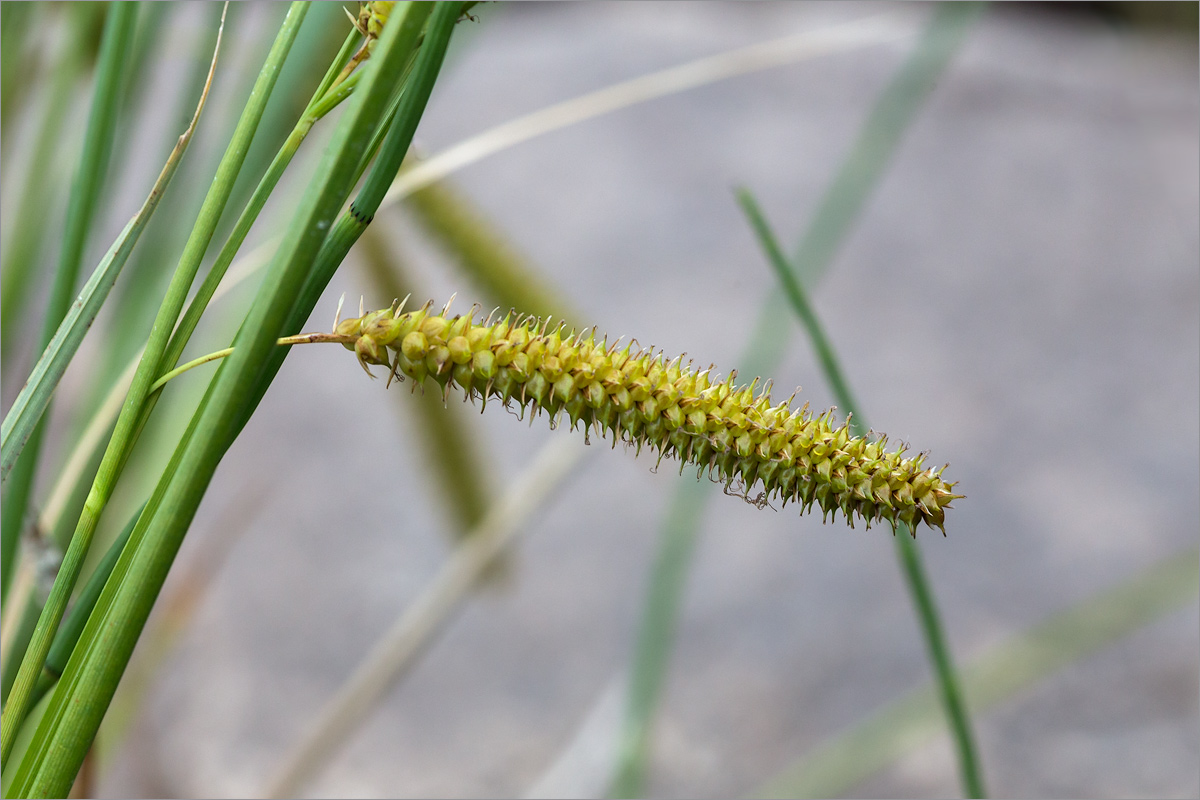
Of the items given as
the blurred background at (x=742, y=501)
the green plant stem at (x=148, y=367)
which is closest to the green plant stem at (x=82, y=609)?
the green plant stem at (x=148, y=367)

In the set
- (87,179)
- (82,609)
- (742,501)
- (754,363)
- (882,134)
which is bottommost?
(82,609)

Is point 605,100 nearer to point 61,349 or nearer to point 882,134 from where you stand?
point 882,134

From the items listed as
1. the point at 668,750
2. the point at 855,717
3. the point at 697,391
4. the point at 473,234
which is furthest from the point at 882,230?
the point at 697,391

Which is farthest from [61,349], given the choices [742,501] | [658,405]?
[742,501]

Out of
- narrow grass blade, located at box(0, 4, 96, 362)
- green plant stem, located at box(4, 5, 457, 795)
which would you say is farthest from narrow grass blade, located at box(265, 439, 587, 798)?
green plant stem, located at box(4, 5, 457, 795)

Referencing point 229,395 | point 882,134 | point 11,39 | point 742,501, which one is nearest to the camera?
point 229,395

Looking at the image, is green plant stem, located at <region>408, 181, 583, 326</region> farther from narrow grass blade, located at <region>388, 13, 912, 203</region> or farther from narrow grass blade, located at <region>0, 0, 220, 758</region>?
narrow grass blade, located at <region>0, 0, 220, 758</region>
